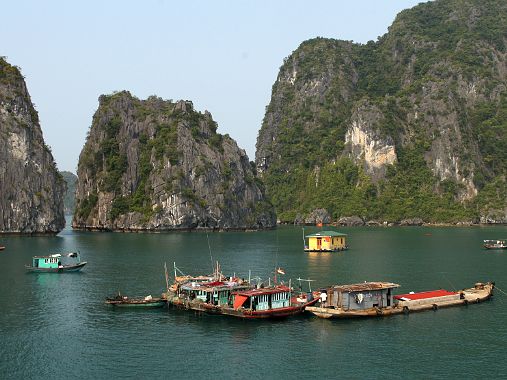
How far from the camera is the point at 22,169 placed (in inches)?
6604

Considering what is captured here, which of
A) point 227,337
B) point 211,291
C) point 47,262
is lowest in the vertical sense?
point 227,337

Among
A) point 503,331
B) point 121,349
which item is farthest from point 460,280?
point 121,349

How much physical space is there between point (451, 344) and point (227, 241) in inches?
4209

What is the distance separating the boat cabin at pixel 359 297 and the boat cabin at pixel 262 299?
3.78 metres

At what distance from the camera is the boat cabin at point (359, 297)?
5944 centimetres

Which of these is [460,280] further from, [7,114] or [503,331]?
[7,114]

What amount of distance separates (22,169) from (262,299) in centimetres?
12575

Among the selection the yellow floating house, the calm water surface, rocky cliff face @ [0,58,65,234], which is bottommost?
the calm water surface

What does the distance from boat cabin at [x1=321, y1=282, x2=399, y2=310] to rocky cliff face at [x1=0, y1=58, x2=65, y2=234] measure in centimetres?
12537

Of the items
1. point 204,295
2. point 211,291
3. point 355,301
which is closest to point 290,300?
point 355,301

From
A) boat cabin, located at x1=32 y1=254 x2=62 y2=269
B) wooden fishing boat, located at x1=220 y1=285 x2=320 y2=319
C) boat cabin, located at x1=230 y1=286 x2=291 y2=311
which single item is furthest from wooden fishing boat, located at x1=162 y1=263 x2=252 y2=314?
boat cabin, located at x1=32 y1=254 x2=62 y2=269

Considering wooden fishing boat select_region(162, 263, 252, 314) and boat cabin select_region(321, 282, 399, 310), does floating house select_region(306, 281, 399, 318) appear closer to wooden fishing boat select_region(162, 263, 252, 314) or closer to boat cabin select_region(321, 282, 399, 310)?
boat cabin select_region(321, 282, 399, 310)

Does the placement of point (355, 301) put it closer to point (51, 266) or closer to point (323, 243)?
point (51, 266)

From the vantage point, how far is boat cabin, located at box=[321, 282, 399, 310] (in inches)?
2340
